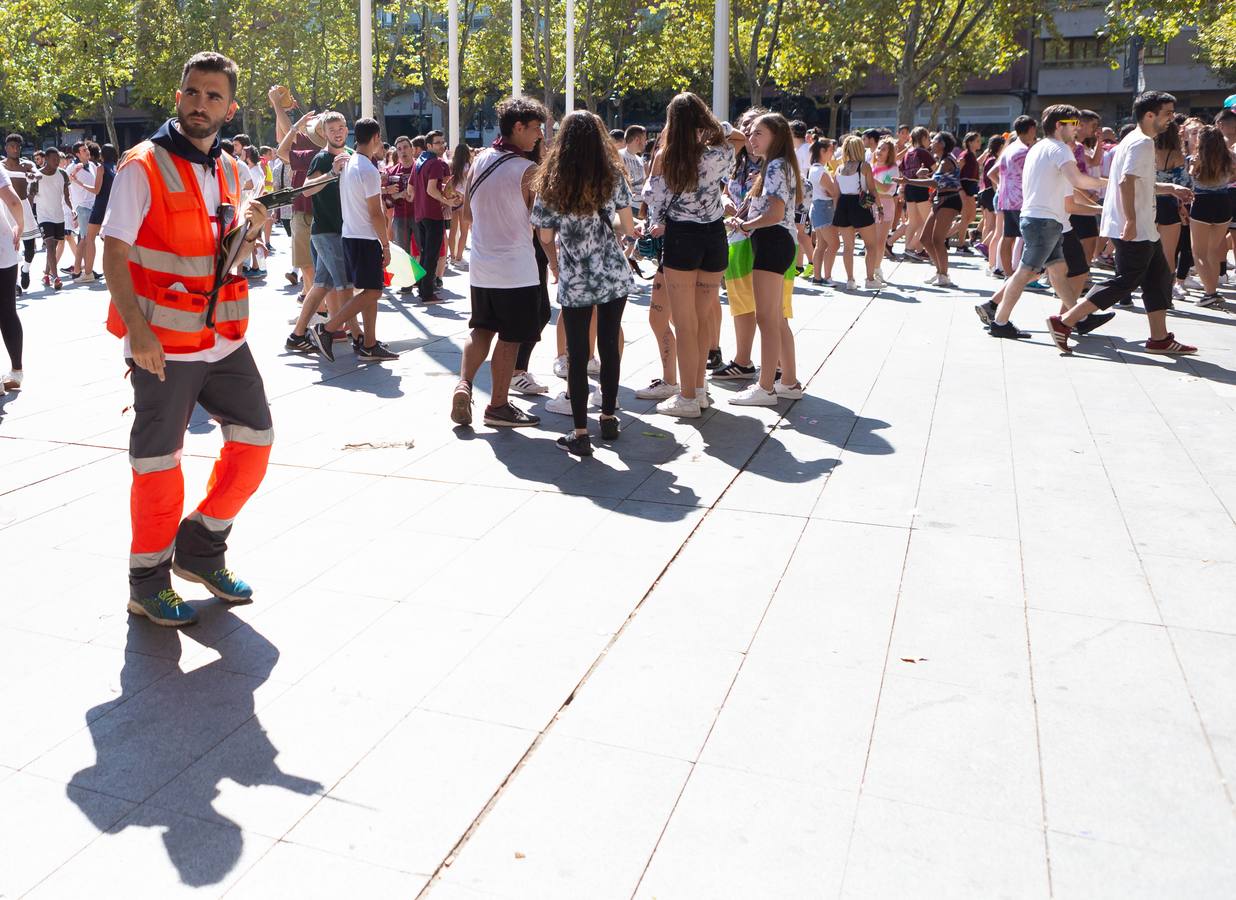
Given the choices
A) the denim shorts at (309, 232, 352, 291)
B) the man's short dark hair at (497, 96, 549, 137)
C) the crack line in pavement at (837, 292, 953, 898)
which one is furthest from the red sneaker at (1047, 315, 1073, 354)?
the denim shorts at (309, 232, 352, 291)

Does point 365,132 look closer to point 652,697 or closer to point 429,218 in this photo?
point 429,218

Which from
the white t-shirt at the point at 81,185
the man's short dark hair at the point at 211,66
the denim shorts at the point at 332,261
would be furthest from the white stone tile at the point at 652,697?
the white t-shirt at the point at 81,185

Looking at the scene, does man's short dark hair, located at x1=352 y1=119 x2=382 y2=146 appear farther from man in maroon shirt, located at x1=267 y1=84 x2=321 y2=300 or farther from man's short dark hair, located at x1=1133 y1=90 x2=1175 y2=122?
man's short dark hair, located at x1=1133 y1=90 x2=1175 y2=122

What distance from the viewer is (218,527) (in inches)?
170

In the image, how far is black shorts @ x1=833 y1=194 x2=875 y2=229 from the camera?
13.8m

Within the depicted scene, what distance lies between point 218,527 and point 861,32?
36732 millimetres

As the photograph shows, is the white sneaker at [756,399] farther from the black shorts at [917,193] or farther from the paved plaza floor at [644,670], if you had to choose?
the black shorts at [917,193]

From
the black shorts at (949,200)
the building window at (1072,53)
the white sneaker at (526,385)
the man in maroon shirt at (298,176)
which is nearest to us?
the white sneaker at (526,385)

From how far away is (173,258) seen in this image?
3990 mm

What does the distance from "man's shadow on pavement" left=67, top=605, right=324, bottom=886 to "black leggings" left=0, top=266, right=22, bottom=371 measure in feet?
16.2

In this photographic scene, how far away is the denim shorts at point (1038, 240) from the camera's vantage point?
33.0 feet

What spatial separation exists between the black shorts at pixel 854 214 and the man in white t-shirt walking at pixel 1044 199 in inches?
136

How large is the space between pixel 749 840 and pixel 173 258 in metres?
2.64

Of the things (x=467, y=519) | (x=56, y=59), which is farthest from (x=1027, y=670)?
(x=56, y=59)
